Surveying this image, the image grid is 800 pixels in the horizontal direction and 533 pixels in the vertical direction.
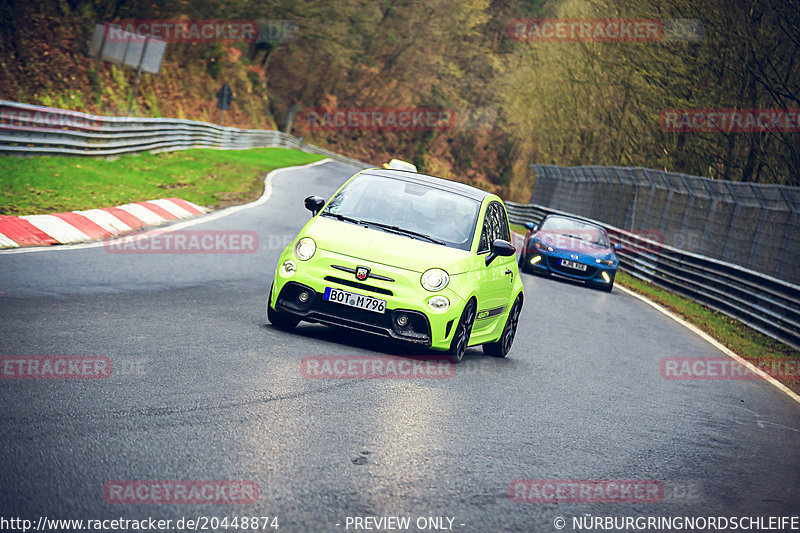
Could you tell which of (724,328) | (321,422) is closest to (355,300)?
(321,422)

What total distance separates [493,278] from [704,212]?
654 inches

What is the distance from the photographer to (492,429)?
6.81 metres

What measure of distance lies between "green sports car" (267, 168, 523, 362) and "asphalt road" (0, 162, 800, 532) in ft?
1.30

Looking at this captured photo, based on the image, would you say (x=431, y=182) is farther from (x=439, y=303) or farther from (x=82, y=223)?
(x=82, y=223)

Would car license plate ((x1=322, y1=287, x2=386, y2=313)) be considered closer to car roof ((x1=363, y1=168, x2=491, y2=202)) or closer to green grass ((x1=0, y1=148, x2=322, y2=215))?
car roof ((x1=363, y1=168, x2=491, y2=202))

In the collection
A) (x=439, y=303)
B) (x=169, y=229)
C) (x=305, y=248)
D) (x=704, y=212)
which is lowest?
(x=169, y=229)

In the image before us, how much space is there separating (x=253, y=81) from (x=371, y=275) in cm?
7007

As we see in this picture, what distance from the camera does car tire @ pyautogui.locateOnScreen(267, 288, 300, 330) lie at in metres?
9.20

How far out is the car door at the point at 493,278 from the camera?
950 cm

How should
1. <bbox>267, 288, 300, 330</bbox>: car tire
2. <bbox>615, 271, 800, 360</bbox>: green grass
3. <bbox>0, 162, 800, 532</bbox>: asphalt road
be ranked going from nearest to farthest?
<bbox>0, 162, 800, 532</bbox>: asphalt road, <bbox>267, 288, 300, 330</bbox>: car tire, <bbox>615, 271, 800, 360</bbox>: green grass

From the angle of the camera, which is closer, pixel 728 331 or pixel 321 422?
pixel 321 422

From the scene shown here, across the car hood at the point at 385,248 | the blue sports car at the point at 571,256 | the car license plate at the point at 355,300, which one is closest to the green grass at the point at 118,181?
the car hood at the point at 385,248

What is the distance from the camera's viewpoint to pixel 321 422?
20.5 ft

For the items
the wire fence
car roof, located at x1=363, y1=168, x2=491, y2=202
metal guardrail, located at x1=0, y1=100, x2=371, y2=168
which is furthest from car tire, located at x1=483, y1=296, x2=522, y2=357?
metal guardrail, located at x1=0, y1=100, x2=371, y2=168
